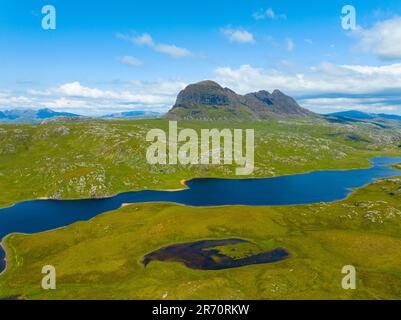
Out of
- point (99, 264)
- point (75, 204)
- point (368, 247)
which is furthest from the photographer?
point (75, 204)

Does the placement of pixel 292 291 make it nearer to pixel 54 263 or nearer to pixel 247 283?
pixel 247 283

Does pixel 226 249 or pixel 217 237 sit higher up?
pixel 217 237

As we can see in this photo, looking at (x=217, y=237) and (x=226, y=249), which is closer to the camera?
(x=226, y=249)
